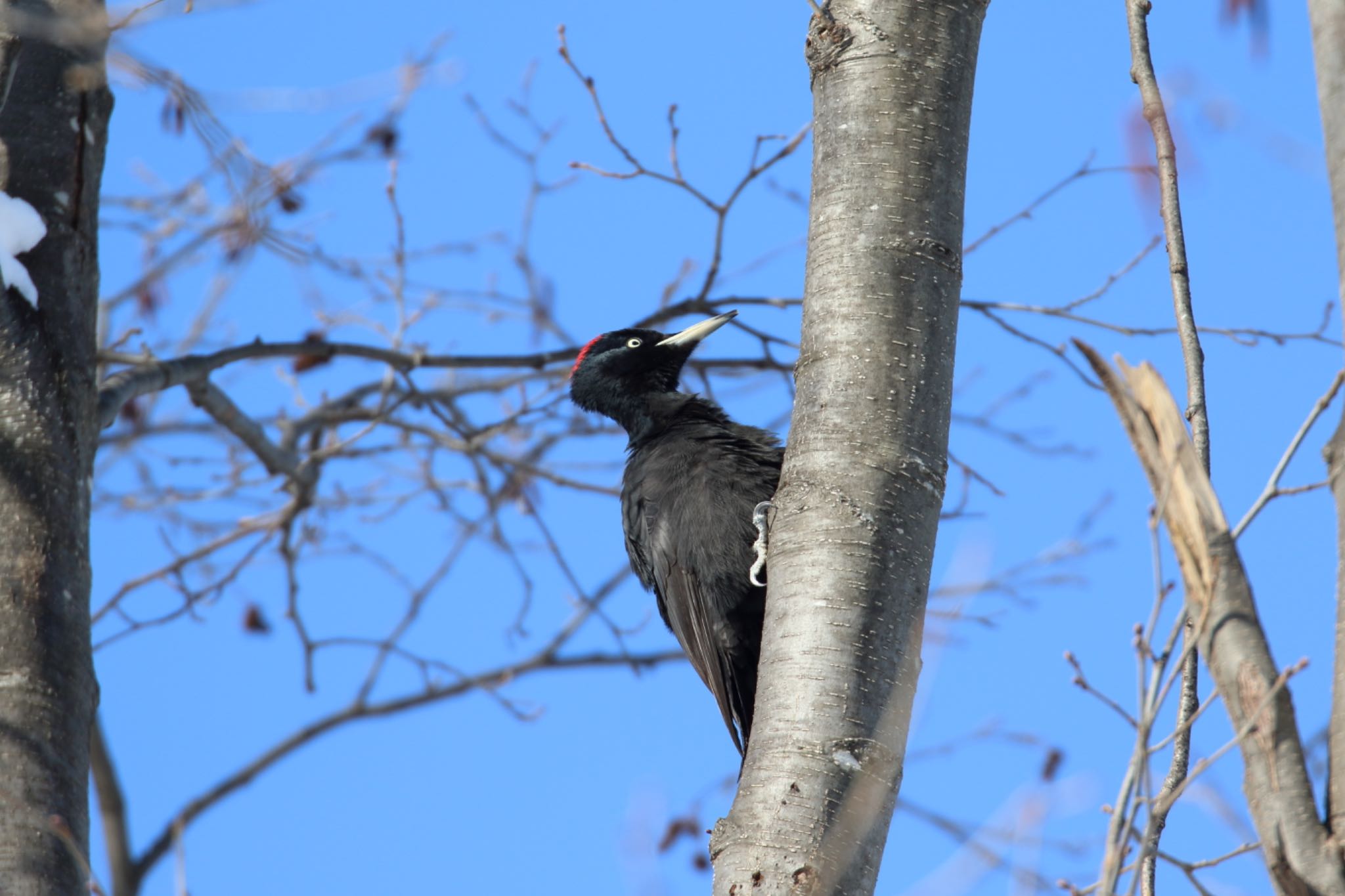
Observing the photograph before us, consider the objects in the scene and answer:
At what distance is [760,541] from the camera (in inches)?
154

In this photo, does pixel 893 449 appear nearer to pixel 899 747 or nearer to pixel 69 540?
pixel 899 747

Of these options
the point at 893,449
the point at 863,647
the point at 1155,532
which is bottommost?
the point at 1155,532

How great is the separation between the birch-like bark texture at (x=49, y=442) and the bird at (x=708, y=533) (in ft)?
5.92

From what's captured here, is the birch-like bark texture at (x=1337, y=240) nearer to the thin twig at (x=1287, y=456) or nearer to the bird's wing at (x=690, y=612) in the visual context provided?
the thin twig at (x=1287, y=456)

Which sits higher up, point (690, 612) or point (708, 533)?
point (708, 533)

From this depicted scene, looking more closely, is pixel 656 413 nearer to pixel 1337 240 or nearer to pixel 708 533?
pixel 708 533

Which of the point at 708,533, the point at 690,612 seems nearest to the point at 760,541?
the point at 708,533

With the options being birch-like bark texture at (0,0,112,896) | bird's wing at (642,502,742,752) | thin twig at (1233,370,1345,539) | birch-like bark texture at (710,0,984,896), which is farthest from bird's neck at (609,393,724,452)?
thin twig at (1233,370,1345,539)

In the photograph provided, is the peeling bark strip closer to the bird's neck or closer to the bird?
the bird

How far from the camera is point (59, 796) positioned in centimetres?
290

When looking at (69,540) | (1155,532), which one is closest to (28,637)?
(69,540)

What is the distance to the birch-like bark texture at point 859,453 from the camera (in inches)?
83.6

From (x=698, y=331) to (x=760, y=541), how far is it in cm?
172

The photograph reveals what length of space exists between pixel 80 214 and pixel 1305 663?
324 centimetres
